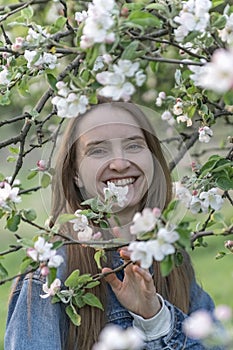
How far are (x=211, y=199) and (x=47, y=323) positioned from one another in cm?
65

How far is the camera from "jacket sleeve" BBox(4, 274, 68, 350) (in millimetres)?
Answer: 2457

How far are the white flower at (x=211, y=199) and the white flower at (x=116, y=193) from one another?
0.21 metres

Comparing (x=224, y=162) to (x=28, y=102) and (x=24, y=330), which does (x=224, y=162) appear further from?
(x=28, y=102)

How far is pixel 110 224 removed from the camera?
2318 millimetres

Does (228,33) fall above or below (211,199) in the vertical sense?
above

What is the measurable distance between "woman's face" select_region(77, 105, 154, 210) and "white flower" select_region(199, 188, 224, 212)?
259 mm

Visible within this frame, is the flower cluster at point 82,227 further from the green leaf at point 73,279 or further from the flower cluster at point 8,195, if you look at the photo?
the flower cluster at point 8,195

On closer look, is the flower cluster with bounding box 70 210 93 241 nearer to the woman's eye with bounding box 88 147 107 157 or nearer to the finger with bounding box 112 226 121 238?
the finger with bounding box 112 226 121 238

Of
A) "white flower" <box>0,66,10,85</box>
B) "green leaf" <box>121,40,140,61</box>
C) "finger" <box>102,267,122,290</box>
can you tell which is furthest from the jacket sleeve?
"green leaf" <box>121,40,140,61</box>

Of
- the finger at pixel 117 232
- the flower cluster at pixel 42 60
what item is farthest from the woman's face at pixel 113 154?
the flower cluster at pixel 42 60

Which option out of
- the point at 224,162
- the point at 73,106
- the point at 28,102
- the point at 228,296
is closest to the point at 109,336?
the point at 73,106

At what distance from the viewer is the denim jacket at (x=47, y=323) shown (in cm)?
246

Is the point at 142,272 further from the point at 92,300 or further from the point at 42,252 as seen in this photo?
the point at 42,252

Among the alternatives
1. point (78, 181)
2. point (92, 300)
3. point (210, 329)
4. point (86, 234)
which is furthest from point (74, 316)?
point (210, 329)
